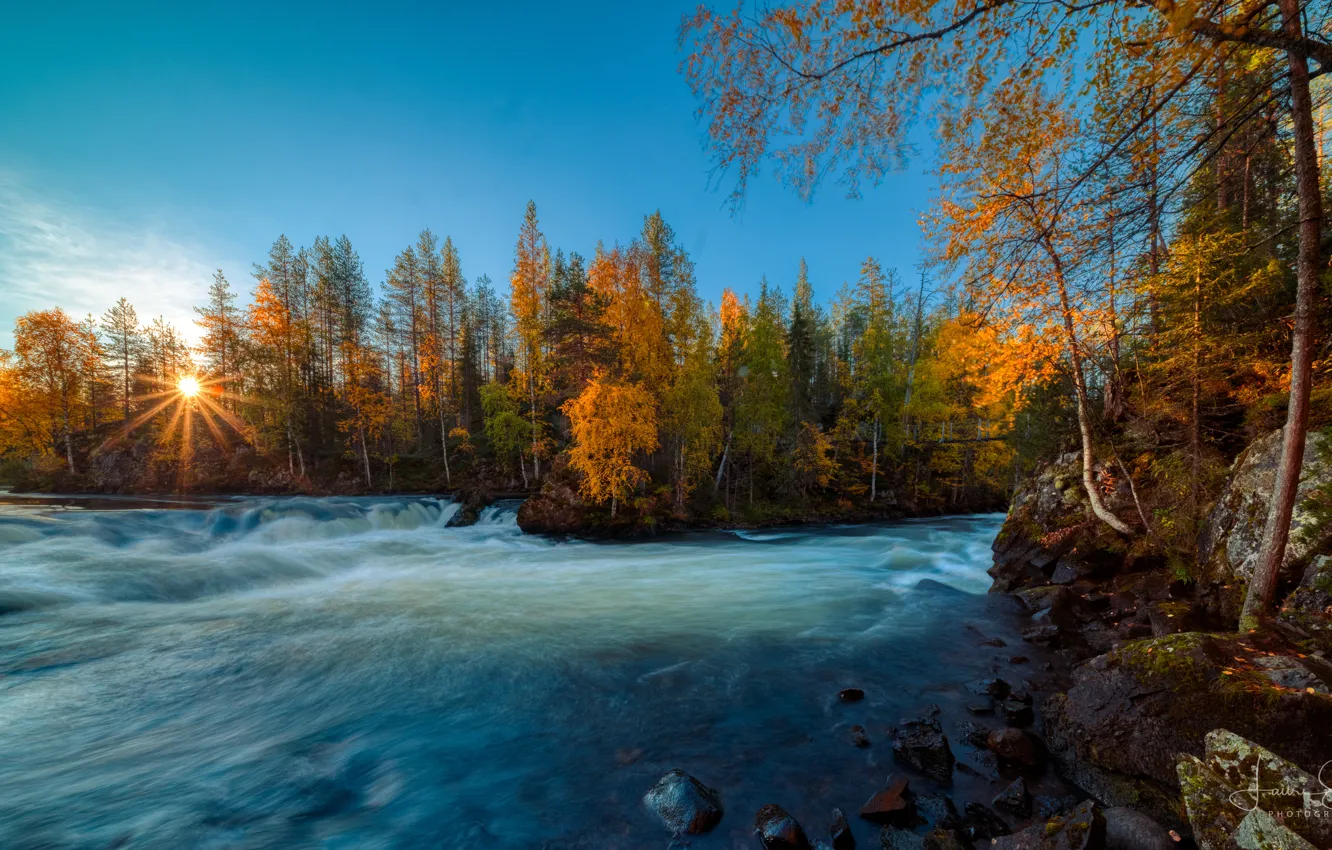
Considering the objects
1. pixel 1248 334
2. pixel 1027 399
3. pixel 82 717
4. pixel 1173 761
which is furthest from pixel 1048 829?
pixel 1027 399

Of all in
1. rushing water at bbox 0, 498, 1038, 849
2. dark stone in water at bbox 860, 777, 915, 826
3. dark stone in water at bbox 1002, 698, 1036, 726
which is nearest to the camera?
dark stone in water at bbox 860, 777, 915, 826

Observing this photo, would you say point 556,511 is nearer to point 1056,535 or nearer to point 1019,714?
point 1056,535

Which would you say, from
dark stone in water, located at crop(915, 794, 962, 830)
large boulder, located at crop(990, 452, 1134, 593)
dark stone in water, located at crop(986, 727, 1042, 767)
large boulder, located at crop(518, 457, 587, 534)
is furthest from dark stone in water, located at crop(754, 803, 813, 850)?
large boulder, located at crop(518, 457, 587, 534)

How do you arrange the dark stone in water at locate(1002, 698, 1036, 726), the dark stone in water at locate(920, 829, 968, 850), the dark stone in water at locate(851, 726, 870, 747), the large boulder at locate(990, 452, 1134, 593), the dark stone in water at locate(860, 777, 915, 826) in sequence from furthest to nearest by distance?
the large boulder at locate(990, 452, 1134, 593)
the dark stone in water at locate(1002, 698, 1036, 726)
the dark stone in water at locate(851, 726, 870, 747)
the dark stone in water at locate(860, 777, 915, 826)
the dark stone in water at locate(920, 829, 968, 850)

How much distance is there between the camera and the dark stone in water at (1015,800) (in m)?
3.53

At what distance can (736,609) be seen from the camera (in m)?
9.60

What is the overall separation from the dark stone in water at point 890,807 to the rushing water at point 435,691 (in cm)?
19

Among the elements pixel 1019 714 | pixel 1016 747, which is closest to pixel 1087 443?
pixel 1019 714

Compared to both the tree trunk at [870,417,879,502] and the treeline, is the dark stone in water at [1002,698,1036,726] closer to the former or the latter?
the treeline

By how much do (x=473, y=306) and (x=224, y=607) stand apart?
1717 inches

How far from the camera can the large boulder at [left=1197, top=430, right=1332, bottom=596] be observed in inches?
198

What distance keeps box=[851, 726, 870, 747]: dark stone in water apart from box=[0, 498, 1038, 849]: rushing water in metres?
0.11

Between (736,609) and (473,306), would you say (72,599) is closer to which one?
(736,609)

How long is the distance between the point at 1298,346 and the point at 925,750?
4.82 meters
